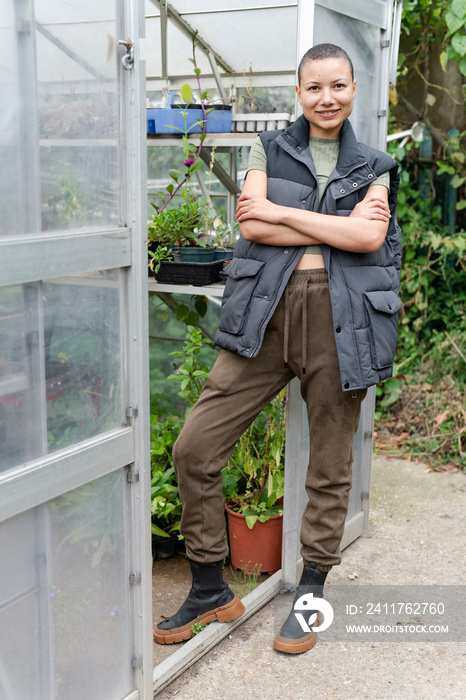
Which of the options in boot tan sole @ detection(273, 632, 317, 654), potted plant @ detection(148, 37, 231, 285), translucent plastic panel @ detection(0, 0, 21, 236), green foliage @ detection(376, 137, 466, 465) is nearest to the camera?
translucent plastic panel @ detection(0, 0, 21, 236)

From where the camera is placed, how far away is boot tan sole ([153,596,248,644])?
8.59ft

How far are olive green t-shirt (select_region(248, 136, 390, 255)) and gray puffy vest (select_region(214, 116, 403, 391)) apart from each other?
22 mm

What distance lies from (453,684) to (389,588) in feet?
2.05

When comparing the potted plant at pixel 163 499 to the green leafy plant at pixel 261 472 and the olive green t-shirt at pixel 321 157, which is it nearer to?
the green leafy plant at pixel 261 472

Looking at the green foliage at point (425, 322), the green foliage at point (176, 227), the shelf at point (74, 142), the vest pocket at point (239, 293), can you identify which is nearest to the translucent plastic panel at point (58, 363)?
the shelf at point (74, 142)

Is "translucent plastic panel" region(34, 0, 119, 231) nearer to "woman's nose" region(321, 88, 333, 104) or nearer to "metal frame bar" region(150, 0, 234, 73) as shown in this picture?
"woman's nose" region(321, 88, 333, 104)

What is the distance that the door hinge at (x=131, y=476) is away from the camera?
216 cm

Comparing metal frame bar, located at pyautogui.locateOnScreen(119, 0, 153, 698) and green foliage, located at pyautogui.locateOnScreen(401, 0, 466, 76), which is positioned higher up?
green foliage, located at pyautogui.locateOnScreen(401, 0, 466, 76)

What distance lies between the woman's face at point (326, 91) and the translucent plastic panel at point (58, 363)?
0.85 metres

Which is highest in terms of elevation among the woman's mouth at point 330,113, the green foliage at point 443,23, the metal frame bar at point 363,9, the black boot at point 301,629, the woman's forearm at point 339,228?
the green foliage at point 443,23

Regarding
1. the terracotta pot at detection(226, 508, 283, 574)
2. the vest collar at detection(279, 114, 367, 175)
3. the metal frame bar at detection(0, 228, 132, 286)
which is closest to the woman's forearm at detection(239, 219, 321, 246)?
the vest collar at detection(279, 114, 367, 175)

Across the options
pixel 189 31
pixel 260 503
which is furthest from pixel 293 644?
pixel 189 31

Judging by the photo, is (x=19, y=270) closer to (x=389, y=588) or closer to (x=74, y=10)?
(x=74, y=10)

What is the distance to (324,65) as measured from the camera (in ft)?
7.59
